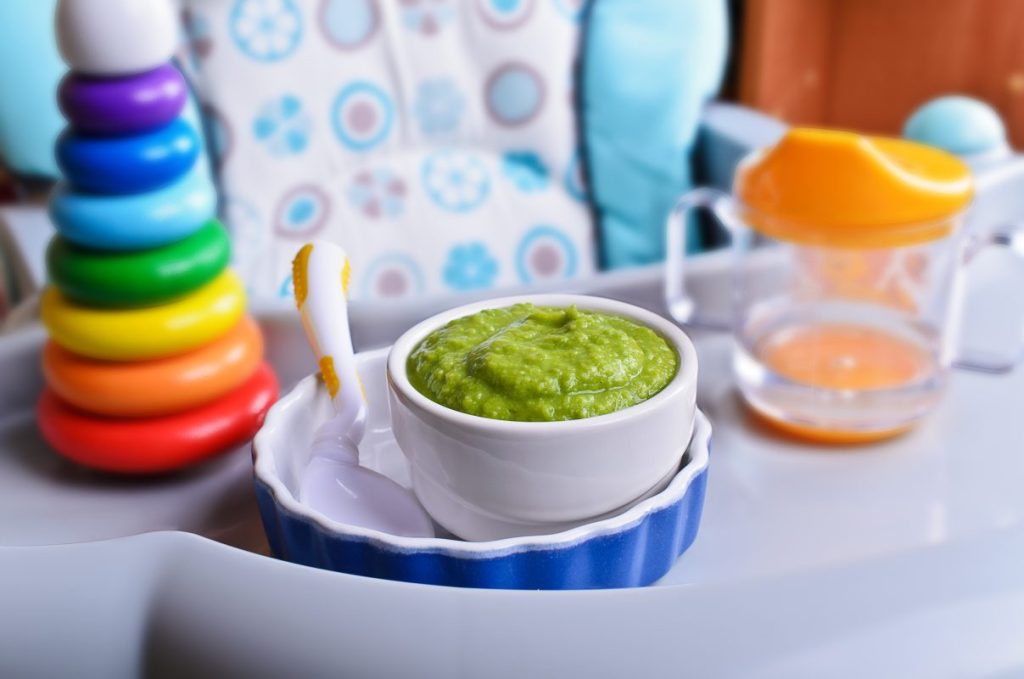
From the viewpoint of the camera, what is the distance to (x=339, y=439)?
344mm

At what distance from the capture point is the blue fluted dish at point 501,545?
297 millimetres

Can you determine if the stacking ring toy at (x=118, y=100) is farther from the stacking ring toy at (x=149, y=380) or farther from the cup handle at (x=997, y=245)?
the cup handle at (x=997, y=245)

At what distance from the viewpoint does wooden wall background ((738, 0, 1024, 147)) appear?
1031 mm

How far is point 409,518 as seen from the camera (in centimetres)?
33

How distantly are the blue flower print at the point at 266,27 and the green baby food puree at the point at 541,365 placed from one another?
0.67 metres

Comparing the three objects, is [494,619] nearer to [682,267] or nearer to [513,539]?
[513,539]

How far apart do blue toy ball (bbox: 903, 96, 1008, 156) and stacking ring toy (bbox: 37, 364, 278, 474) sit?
0.61m

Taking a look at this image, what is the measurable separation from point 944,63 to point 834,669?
1.04 metres

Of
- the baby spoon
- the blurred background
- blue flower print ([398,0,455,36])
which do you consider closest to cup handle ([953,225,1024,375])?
the baby spoon

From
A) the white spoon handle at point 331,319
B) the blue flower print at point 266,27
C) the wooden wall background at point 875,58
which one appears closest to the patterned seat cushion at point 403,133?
the blue flower print at point 266,27

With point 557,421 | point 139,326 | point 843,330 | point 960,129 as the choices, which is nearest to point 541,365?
point 557,421

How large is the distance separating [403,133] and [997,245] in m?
0.59

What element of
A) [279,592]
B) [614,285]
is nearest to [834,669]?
[279,592]

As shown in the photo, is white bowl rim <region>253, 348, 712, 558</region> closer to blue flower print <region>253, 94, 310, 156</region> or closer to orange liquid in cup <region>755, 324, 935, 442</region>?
orange liquid in cup <region>755, 324, 935, 442</region>
